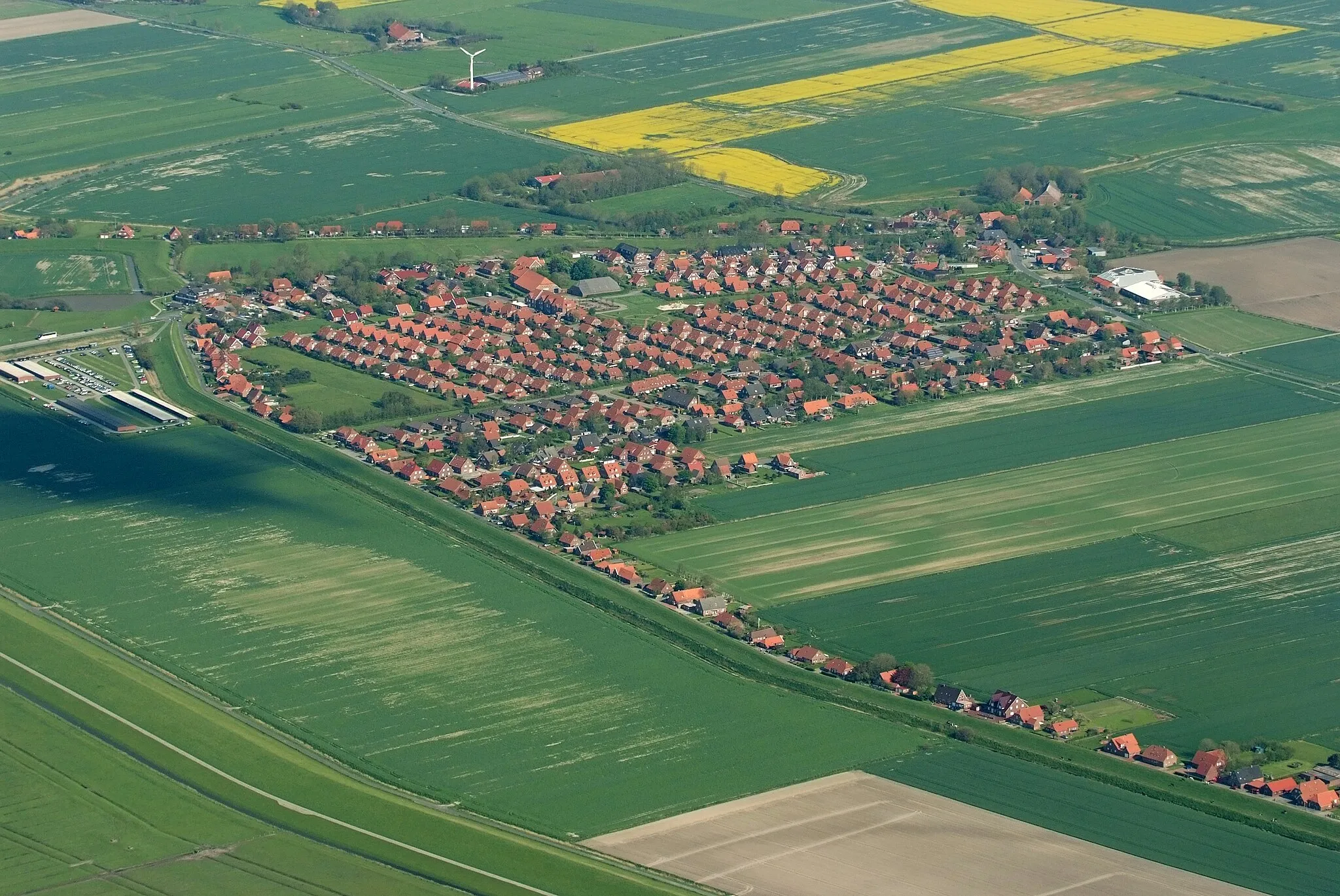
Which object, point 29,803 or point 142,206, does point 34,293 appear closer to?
point 142,206

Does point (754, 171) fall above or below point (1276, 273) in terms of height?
above

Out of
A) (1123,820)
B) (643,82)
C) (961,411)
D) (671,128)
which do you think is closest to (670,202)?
(671,128)

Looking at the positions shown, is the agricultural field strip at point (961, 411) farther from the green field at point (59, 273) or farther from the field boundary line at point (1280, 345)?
the green field at point (59, 273)

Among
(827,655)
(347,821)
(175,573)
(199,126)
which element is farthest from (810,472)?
(199,126)

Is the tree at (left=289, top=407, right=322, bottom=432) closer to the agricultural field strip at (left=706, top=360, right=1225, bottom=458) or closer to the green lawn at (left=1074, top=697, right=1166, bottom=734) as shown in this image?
the agricultural field strip at (left=706, top=360, right=1225, bottom=458)

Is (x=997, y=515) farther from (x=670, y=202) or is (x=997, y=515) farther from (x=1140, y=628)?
(x=670, y=202)

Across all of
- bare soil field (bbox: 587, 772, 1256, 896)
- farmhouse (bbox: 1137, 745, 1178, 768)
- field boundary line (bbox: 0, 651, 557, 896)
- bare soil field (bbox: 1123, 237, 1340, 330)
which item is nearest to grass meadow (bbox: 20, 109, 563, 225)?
bare soil field (bbox: 1123, 237, 1340, 330)
